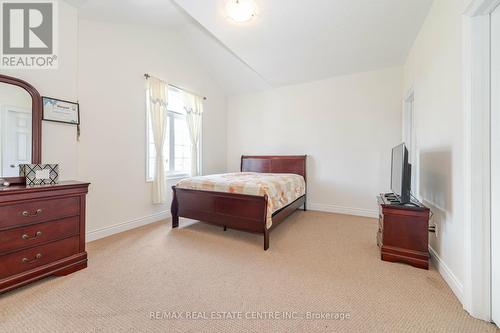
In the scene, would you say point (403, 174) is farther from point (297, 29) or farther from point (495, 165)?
point (297, 29)

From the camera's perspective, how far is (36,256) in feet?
5.75

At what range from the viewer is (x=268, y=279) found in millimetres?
1861

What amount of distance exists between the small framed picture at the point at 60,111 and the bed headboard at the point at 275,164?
3.13 metres

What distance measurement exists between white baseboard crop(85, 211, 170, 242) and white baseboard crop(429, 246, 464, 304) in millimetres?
3746

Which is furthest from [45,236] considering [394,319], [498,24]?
[498,24]

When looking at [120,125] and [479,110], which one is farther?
[120,125]

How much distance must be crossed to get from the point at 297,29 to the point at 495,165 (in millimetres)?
2642

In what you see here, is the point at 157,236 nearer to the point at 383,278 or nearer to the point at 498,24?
the point at 383,278

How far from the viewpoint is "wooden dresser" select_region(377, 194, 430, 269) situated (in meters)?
2.02

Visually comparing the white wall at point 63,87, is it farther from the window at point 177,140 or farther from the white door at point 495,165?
the white door at point 495,165

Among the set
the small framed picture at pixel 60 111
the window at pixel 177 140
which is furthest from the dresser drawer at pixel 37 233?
the window at pixel 177 140

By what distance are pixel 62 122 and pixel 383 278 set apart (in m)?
3.67

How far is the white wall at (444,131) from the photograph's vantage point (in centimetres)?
165

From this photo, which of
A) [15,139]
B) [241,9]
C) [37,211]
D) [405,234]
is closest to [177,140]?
[15,139]
